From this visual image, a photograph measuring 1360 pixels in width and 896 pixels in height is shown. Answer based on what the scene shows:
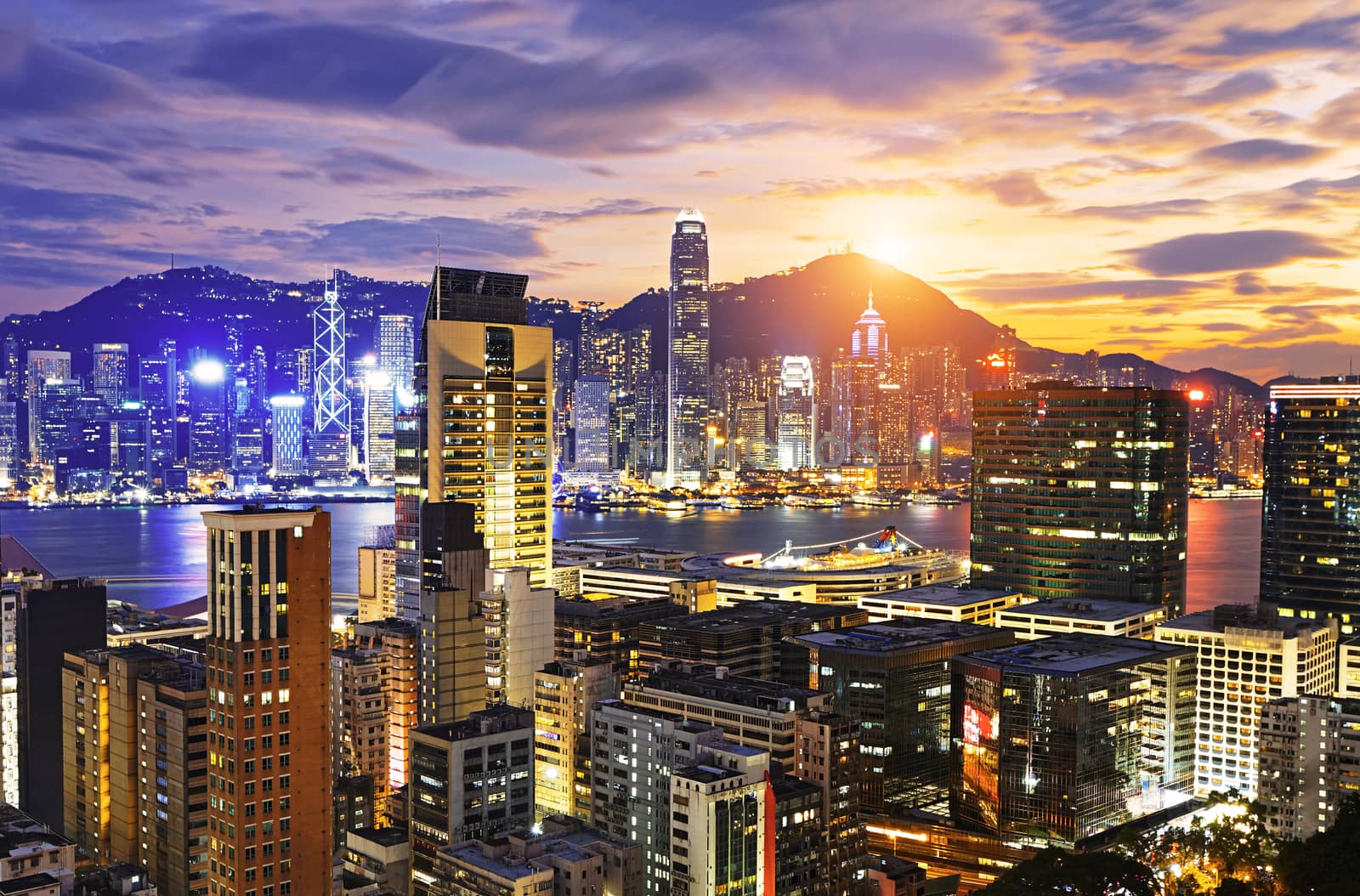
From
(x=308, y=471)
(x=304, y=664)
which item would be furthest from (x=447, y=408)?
(x=308, y=471)

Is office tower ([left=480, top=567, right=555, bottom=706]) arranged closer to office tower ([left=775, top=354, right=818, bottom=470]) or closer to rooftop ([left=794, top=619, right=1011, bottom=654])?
rooftop ([left=794, top=619, right=1011, bottom=654])

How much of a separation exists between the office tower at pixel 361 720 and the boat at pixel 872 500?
89.8 m

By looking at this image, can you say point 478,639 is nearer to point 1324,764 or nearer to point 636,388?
point 1324,764

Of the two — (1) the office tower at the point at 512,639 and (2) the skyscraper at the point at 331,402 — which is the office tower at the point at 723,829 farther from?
(2) the skyscraper at the point at 331,402

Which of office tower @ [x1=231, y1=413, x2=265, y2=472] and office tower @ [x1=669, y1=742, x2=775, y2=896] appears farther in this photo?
office tower @ [x1=231, y1=413, x2=265, y2=472]

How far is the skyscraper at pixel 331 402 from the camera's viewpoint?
13488cm

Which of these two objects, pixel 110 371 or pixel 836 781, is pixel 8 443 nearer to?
A: pixel 110 371

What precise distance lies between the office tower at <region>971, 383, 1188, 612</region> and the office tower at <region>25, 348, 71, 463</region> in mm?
110546

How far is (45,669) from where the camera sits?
30.2 m

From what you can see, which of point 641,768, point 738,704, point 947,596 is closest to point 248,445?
point 947,596

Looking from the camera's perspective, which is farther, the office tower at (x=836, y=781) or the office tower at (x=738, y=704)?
the office tower at (x=738, y=704)

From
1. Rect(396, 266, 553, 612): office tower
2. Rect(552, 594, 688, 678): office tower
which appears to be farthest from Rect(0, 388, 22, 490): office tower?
Rect(552, 594, 688, 678): office tower

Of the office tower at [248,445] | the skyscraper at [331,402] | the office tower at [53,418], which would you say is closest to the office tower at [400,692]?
the skyscraper at [331,402]

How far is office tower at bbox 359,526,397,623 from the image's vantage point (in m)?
53.0
